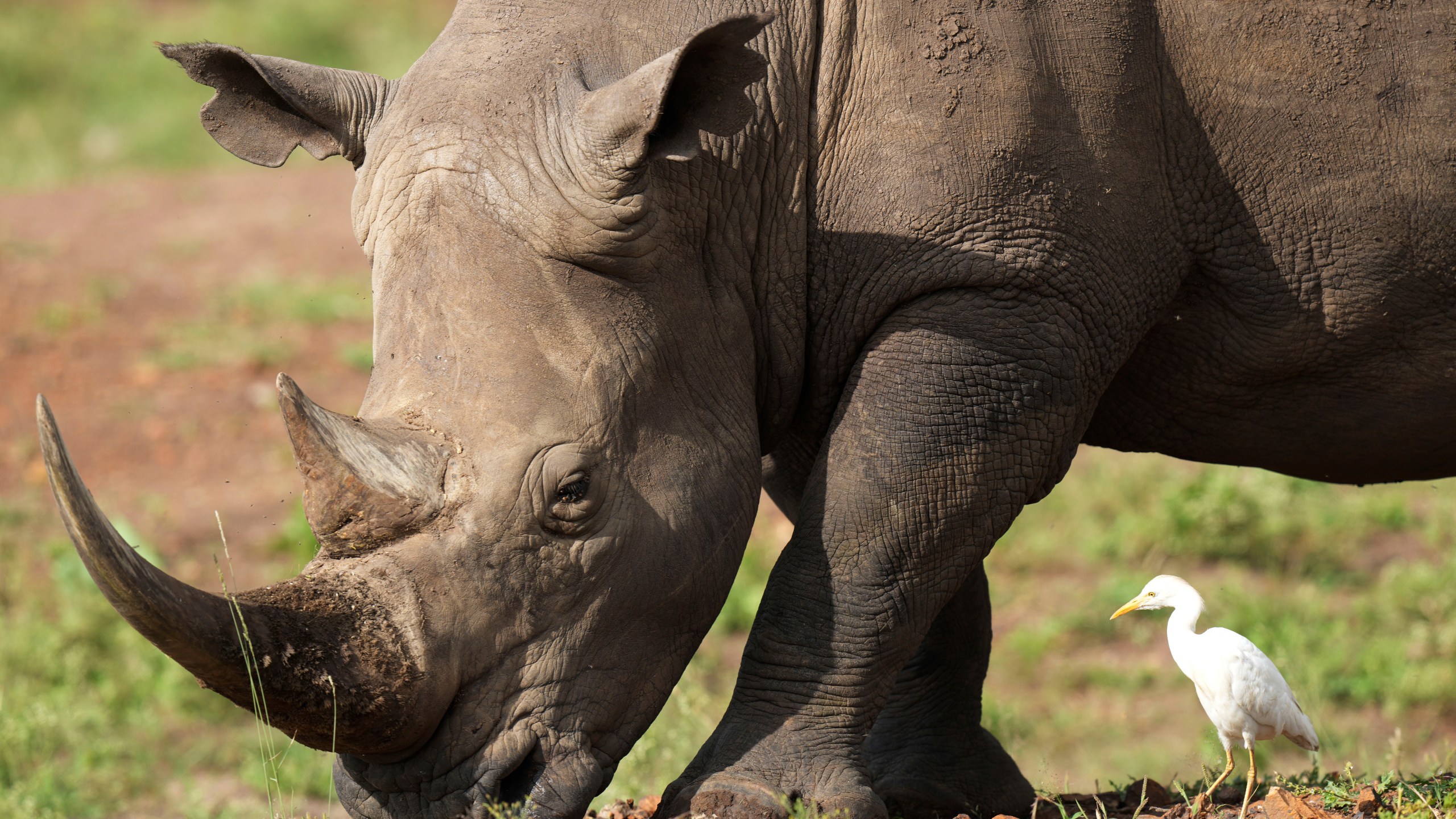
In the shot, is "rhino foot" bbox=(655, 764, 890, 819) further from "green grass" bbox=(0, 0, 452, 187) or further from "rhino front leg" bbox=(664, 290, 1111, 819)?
"green grass" bbox=(0, 0, 452, 187)

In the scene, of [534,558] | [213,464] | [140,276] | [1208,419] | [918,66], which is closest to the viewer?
[534,558]

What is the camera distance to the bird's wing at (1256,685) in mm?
3711

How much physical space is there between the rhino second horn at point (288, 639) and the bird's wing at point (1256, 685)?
180cm

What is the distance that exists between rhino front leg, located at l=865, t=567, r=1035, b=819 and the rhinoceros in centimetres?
114

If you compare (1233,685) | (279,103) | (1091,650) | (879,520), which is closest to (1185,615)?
(1233,685)

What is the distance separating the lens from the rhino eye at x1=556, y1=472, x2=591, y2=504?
352 centimetres

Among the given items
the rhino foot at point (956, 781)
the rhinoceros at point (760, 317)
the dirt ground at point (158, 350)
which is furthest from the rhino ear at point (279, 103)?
the dirt ground at point (158, 350)

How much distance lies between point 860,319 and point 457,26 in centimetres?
121

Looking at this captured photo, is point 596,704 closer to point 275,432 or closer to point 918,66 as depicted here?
point 918,66

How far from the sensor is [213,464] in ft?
32.6

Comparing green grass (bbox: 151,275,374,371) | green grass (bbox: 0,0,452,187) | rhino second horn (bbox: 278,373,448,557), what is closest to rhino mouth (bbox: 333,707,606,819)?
rhino second horn (bbox: 278,373,448,557)

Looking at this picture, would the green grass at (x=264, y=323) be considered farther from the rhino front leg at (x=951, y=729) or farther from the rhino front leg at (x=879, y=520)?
the rhino front leg at (x=879, y=520)

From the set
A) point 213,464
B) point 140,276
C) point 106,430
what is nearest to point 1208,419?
point 213,464

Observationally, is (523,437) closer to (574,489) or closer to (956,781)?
(574,489)
